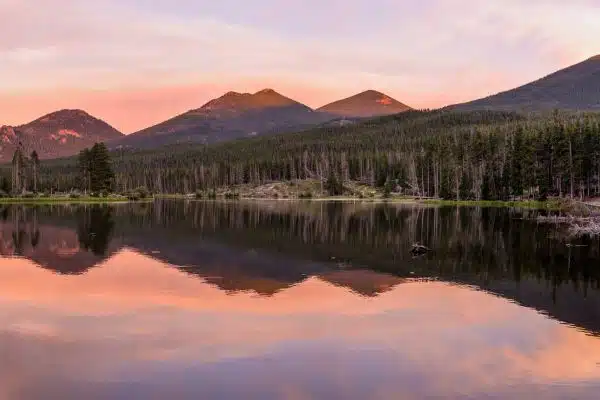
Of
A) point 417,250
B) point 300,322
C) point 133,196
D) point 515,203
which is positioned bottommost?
point 300,322

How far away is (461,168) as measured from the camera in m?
164

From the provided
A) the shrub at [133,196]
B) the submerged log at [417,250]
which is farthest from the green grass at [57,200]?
the submerged log at [417,250]

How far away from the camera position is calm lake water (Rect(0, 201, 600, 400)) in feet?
65.2

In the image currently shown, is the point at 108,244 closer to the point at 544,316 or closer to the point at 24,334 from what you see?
the point at 24,334

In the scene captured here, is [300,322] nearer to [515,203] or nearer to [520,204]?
[520,204]

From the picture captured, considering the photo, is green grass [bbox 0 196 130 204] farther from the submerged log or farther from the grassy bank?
the submerged log

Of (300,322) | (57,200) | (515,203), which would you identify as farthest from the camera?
(57,200)

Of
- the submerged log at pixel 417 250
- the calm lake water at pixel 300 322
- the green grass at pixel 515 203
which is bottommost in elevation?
the calm lake water at pixel 300 322

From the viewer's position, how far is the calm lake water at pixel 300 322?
19859 millimetres

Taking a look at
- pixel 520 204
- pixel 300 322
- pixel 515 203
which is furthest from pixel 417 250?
pixel 515 203

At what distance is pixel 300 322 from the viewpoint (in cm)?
2795

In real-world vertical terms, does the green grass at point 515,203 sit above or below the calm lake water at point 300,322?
above

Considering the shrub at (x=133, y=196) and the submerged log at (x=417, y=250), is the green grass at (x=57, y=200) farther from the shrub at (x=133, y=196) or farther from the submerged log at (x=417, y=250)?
the submerged log at (x=417, y=250)

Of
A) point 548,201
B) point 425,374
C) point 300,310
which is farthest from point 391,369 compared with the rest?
point 548,201
